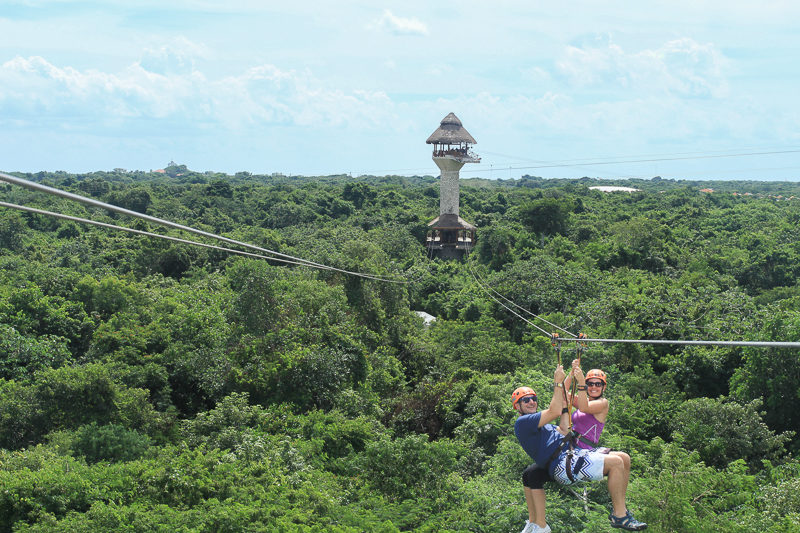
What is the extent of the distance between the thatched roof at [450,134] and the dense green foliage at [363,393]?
27.5 ft

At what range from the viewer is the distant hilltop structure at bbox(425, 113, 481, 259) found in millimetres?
40781

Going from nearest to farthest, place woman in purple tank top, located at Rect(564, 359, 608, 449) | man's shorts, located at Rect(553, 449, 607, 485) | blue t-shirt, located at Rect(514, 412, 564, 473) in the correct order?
1. man's shorts, located at Rect(553, 449, 607, 485)
2. blue t-shirt, located at Rect(514, 412, 564, 473)
3. woman in purple tank top, located at Rect(564, 359, 608, 449)

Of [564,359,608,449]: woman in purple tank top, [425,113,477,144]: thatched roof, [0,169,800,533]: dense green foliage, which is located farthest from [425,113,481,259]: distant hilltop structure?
[564,359,608,449]: woman in purple tank top

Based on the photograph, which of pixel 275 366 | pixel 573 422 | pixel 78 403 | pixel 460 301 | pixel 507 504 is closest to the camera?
pixel 573 422

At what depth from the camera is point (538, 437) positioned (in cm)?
638

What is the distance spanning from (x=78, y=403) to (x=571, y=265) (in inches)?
902

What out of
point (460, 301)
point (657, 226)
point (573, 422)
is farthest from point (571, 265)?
point (573, 422)

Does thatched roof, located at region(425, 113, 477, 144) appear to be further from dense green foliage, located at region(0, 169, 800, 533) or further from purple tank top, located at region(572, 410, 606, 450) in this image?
purple tank top, located at region(572, 410, 606, 450)

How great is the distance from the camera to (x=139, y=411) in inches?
659

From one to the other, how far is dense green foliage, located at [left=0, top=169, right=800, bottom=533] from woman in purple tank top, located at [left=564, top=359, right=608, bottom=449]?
10.7 feet

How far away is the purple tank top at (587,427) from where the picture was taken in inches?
259

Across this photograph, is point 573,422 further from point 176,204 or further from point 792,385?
point 176,204

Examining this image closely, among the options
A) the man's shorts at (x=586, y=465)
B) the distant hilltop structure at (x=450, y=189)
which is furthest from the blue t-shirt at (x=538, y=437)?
the distant hilltop structure at (x=450, y=189)

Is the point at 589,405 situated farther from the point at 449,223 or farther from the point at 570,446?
the point at 449,223
